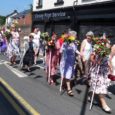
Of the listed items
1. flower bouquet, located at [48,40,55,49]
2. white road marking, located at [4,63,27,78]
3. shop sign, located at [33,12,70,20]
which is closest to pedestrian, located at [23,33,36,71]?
white road marking, located at [4,63,27,78]

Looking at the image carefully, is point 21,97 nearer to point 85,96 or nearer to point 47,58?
point 85,96

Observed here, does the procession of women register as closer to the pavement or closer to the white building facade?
the pavement

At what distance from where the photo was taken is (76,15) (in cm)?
2483

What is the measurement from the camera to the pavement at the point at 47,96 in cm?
984

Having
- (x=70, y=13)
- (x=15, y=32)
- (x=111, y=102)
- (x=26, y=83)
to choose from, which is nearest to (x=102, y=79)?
(x=111, y=102)

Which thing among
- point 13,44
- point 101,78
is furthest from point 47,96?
point 13,44

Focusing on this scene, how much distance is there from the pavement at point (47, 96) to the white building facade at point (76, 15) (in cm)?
619

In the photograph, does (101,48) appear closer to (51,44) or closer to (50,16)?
(51,44)

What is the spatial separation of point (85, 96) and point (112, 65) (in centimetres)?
118

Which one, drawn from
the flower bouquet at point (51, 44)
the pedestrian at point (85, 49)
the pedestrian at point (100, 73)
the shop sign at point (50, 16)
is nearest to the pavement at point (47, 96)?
the pedestrian at point (100, 73)

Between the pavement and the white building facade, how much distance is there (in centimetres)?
619

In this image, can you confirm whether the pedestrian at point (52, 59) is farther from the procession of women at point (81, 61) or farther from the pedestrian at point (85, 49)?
the pedestrian at point (85, 49)

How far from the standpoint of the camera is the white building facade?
69.9ft

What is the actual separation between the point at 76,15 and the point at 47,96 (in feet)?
45.5
